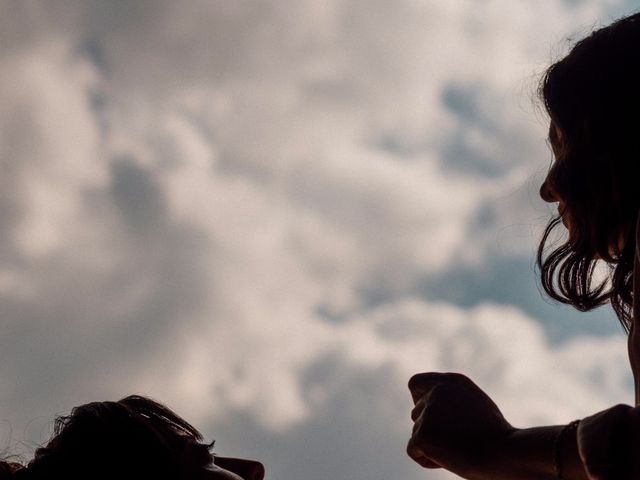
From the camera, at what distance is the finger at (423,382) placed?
213cm

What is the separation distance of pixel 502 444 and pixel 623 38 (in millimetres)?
1860

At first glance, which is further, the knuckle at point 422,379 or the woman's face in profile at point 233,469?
the woman's face in profile at point 233,469

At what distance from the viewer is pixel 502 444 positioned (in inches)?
74.9

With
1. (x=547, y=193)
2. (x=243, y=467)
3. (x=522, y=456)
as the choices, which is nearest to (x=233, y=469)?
(x=243, y=467)

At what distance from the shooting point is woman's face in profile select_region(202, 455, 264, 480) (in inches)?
138

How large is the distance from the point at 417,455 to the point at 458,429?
14 centimetres

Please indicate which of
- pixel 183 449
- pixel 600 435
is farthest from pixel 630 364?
pixel 183 449

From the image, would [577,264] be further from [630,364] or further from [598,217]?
[630,364]

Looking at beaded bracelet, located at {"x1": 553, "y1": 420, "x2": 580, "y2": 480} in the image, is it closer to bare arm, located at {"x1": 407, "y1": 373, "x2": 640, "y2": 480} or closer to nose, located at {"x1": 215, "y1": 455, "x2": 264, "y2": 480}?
bare arm, located at {"x1": 407, "y1": 373, "x2": 640, "y2": 480}

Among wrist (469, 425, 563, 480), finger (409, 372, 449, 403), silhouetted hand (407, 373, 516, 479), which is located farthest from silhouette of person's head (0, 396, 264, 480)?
wrist (469, 425, 563, 480)

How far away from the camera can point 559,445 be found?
1.80m

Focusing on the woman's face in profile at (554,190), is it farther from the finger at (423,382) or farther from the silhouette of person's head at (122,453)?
the silhouette of person's head at (122,453)

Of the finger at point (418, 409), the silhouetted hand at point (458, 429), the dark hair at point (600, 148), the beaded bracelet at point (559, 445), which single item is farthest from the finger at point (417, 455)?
the dark hair at point (600, 148)

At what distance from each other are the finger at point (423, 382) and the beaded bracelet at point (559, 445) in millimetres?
384
